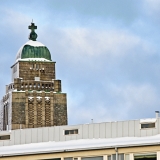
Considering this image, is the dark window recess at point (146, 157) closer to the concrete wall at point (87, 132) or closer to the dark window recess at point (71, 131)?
the concrete wall at point (87, 132)

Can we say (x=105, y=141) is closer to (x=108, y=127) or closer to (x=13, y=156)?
(x=108, y=127)

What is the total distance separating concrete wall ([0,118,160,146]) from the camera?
49875 millimetres

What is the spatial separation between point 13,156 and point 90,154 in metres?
4.33

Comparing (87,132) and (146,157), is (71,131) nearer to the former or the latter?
(87,132)

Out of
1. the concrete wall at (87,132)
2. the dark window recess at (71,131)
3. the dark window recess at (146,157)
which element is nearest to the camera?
the dark window recess at (146,157)

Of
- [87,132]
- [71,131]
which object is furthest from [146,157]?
[71,131]

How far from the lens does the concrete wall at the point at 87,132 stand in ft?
164

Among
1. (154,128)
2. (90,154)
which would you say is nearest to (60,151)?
(90,154)

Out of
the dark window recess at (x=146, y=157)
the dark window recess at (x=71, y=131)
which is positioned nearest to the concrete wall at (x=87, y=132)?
the dark window recess at (x=71, y=131)

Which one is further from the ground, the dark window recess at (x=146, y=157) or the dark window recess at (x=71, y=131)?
the dark window recess at (x=71, y=131)

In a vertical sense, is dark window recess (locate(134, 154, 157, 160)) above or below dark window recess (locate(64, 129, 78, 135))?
below

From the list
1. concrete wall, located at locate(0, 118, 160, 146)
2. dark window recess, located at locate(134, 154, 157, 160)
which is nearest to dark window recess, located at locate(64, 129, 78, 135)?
concrete wall, located at locate(0, 118, 160, 146)

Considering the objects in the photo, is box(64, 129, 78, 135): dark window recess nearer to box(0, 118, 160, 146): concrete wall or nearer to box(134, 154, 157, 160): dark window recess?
box(0, 118, 160, 146): concrete wall

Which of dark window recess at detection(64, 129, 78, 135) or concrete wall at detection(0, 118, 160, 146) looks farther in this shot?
dark window recess at detection(64, 129, 78, 135)
